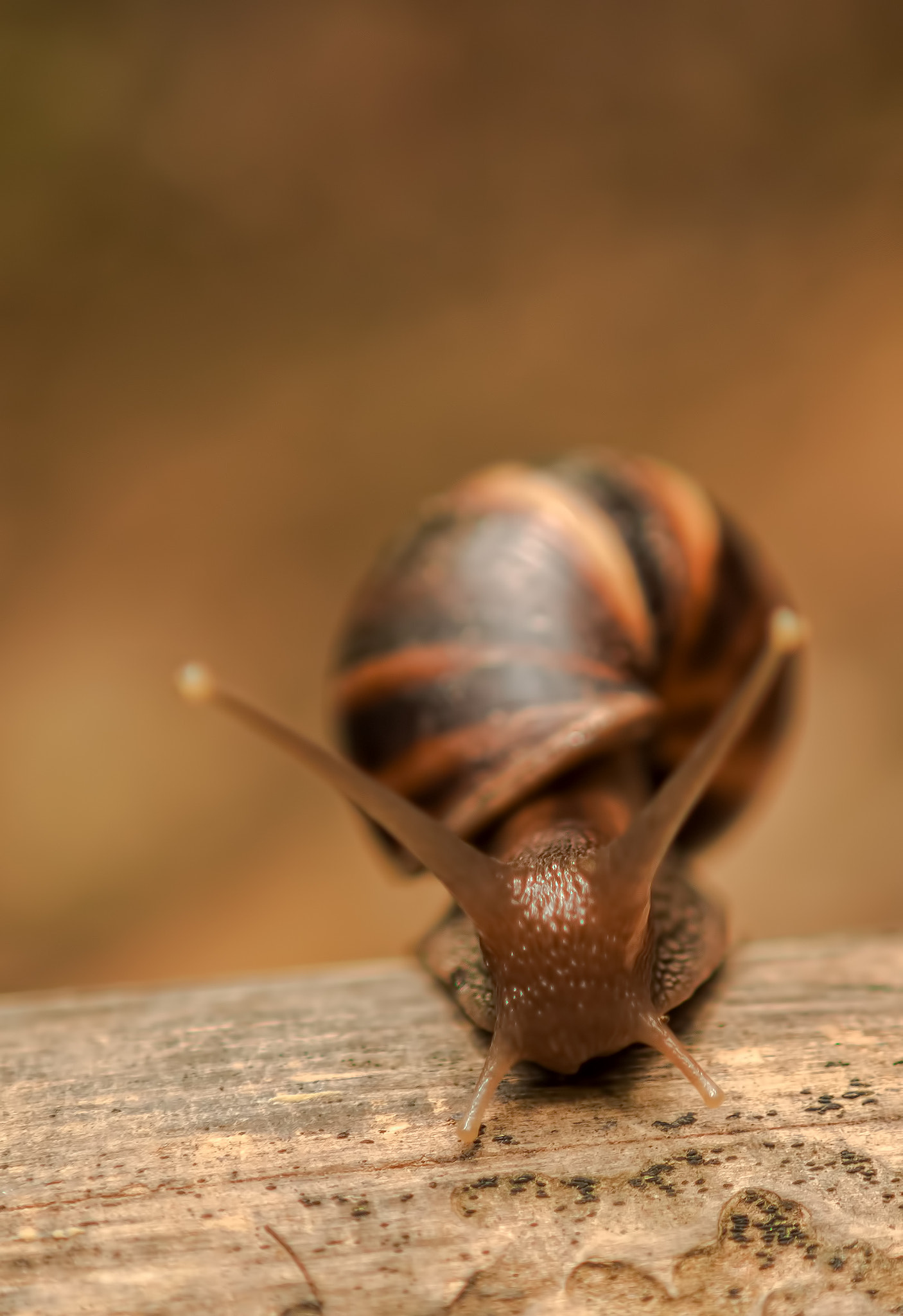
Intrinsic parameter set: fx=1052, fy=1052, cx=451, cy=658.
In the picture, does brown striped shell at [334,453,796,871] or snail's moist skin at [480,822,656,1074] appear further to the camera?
brown striped shell at [334,453,796,871]

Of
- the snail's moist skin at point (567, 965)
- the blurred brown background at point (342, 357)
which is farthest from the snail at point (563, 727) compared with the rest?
the blurred brown background at point (342, 357)

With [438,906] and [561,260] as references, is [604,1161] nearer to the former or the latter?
[438,906]

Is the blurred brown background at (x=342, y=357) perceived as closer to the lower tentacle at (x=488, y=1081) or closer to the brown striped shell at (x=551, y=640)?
the brown striped shell at (x=551, y=640)

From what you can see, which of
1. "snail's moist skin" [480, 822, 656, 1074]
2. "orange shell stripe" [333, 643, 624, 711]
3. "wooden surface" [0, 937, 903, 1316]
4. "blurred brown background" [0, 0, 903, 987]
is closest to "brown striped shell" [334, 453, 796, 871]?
"orange shell stripe" [333, 643, 624, 711]

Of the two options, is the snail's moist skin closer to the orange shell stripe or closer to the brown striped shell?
the brown striped shell

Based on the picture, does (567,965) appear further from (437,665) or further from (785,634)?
(437,665)

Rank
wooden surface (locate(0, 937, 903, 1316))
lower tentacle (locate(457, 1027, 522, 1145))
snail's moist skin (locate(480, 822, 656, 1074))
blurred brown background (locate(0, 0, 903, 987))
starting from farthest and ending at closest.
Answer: blurred brown background (locate(0, 0, 903, 987)), snail's moist skin (locate(480, 822, 656, 1074)), lower tentacle (locate(457, 1027, 522, 1145)), wooden surface (locate(0, 937, 903, 1316))
